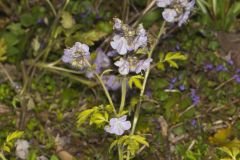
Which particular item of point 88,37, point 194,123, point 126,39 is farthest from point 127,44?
point 194,123

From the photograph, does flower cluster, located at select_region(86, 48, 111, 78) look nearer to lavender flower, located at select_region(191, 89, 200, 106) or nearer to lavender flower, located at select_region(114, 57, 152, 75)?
lavender flower, located at select_region(191, 89, 200, 106)

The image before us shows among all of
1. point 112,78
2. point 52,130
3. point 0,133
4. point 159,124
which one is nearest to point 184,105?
point 159,124

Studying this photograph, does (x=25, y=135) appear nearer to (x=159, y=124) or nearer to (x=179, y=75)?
(x=159, y=124)

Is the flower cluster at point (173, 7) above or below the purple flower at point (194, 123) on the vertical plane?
above

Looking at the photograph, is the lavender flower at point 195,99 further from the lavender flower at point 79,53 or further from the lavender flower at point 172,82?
the lavender flower at point 79,53

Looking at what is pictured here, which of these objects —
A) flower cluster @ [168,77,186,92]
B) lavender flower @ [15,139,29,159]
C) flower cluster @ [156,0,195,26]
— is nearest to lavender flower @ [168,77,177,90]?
flower cluster @ [168,77,186,92]

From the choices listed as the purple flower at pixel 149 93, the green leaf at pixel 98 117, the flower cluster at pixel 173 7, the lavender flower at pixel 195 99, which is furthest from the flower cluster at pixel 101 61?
the green leaf at pixel 98 117

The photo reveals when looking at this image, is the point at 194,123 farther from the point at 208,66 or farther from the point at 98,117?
the point at 98,117
